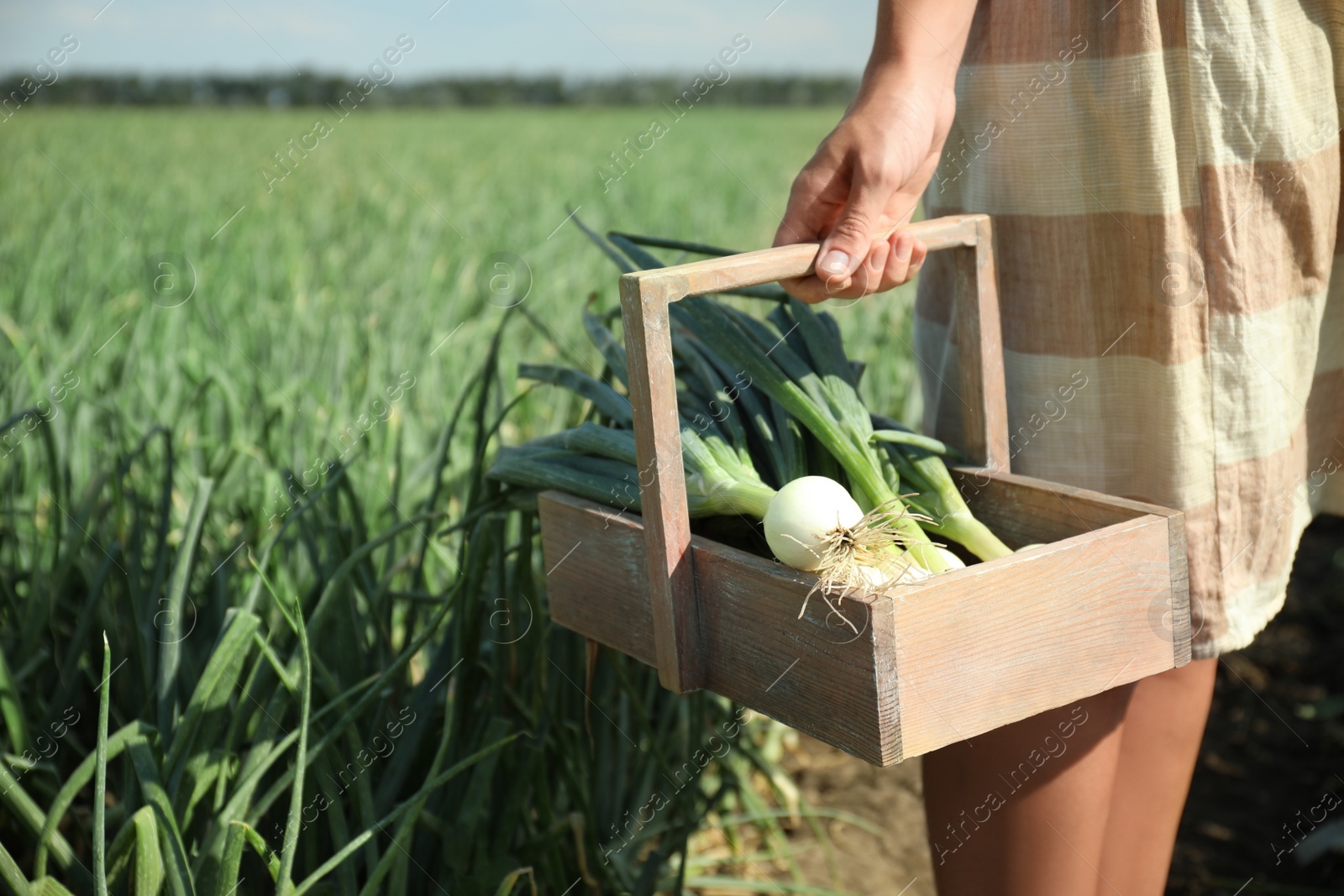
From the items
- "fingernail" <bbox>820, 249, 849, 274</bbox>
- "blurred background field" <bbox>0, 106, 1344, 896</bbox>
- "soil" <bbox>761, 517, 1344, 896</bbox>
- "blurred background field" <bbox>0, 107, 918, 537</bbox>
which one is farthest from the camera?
"blurred background field" <bbox>0, 107, 918, 537</bbox>

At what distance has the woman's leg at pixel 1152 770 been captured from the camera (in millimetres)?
1062

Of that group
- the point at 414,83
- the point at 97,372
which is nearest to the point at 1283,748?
the point at 97,372

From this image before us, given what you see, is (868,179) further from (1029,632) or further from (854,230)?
(1029,632)

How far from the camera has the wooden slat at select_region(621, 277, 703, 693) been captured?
80 centimetres

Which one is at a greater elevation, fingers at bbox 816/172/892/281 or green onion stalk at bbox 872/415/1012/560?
fingers at bbox 816/172/892/281

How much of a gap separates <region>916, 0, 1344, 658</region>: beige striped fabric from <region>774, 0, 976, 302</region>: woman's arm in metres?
0.12

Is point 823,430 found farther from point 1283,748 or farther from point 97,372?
point 97,372

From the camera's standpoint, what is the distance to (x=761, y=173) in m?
8.09

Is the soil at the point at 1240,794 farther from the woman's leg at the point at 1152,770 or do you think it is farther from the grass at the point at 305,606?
the woman's leg at the point at 1152,770

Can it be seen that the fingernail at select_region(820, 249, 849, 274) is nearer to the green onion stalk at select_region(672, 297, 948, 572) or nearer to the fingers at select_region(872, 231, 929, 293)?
the fingers at select_region(872, 231, 929, 293)

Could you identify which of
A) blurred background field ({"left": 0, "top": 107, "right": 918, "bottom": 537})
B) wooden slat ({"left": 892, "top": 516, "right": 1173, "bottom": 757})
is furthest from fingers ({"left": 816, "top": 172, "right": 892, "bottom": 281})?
blurred background field ({"left": 0, "top": 107, "right": 918, "bottom": 537})

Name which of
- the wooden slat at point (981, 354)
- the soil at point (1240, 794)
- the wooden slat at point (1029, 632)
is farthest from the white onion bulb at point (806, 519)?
the soil at point (1240, 794)

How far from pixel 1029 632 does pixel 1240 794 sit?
129 cm

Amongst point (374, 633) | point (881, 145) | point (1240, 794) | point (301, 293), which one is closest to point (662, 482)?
point (881, 145)
